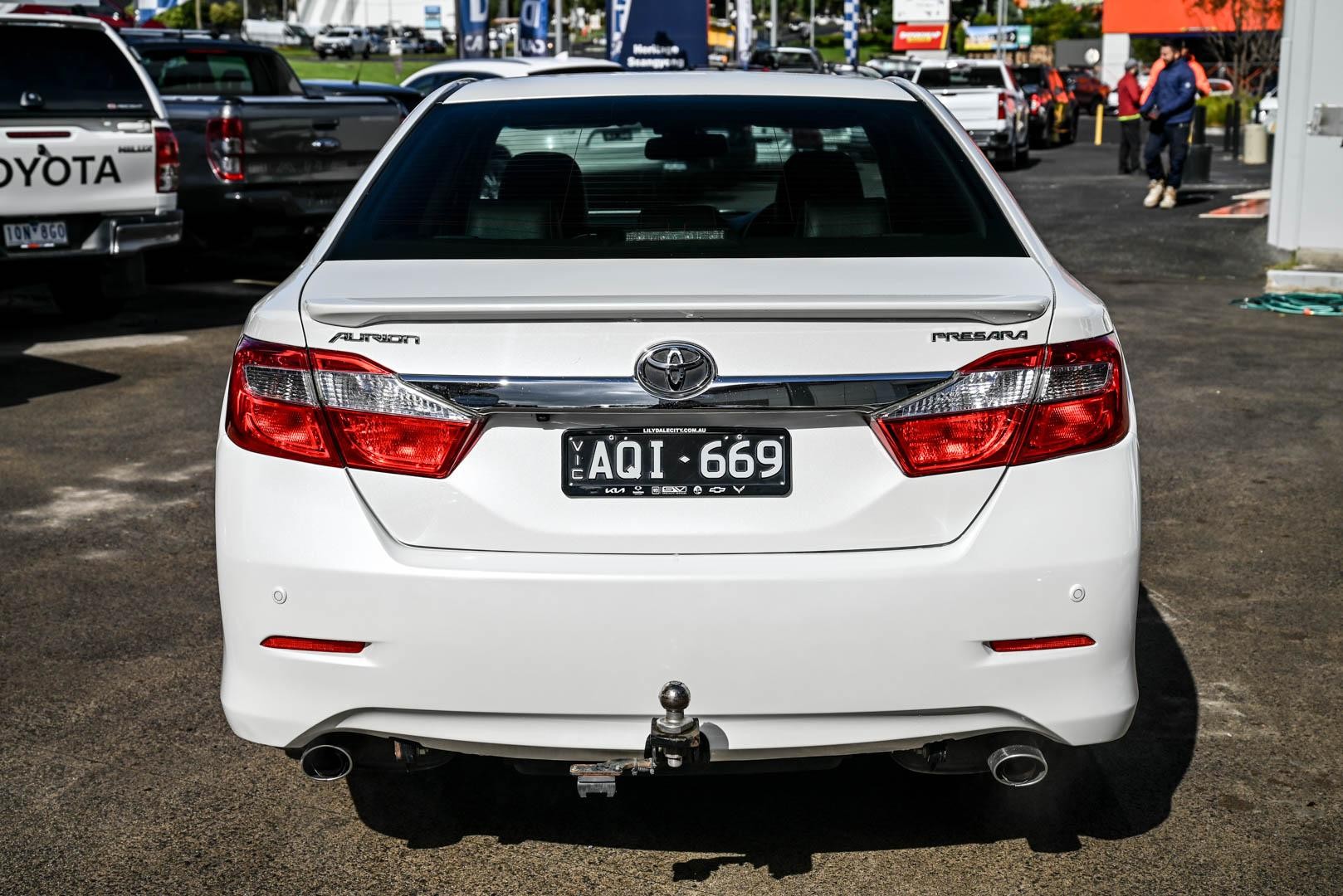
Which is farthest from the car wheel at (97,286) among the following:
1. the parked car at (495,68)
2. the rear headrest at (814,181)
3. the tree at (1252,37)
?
the tree at (1252,37)

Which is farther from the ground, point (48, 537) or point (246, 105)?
point (246, 105)

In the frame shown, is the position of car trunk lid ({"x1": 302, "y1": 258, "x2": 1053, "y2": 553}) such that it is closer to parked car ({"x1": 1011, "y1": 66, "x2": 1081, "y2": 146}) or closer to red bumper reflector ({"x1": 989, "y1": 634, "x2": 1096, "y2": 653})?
red bumper reflector ({"x1": 989, "y1": 634, "x2": 1096, "y2": 653})

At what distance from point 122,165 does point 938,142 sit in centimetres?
775

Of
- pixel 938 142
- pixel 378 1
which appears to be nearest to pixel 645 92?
pixel 938 142

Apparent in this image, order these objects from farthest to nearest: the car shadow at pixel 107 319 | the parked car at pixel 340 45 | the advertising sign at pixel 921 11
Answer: the parked car at pixel 340 45, the advertising sign at pixel 921 11, the car shadow at pixel 107 319

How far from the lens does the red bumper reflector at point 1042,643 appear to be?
3.07 m

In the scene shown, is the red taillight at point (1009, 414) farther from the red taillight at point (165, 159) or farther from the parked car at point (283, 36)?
the parked car at point (283, 36)

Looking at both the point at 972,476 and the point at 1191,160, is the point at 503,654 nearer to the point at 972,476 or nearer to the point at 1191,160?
the point at 972,476

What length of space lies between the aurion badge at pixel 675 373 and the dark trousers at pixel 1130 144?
22.0 metres

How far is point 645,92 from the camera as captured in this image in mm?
4254

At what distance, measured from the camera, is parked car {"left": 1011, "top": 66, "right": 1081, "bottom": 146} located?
3406 cm

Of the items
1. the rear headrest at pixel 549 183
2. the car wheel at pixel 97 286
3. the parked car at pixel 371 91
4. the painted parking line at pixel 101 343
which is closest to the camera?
the rear headrest at pixel 549 183

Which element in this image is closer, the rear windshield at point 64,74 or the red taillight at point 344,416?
the red taillight at point 344,416

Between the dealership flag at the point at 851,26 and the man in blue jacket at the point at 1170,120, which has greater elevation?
the dealership flag at the point at 851,26
